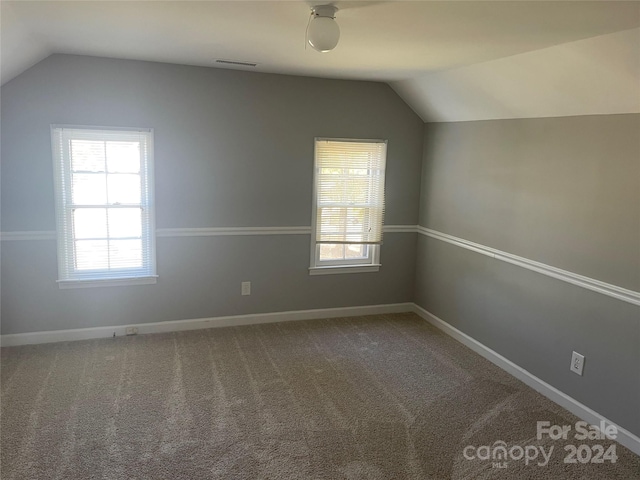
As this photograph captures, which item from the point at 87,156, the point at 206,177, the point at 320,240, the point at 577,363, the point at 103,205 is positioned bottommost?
the point at 577,363

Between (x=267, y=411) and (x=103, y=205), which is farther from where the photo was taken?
(x=103, y=205)

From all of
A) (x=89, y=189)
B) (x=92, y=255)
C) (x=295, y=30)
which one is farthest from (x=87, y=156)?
(x=295, y=30)

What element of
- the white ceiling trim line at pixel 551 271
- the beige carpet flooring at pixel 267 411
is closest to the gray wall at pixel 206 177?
the beige carpet flooring at pixel 267 411

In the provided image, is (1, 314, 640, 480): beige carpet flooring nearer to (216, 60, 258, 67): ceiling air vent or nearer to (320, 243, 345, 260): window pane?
(320, 243, 345, 260): window pane

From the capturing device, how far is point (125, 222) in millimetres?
3855

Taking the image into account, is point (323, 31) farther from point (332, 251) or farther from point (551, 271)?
point (332, 251)

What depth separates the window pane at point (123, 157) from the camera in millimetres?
3734

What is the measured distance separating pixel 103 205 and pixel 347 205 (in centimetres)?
215

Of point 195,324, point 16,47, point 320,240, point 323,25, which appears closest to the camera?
point 323,25

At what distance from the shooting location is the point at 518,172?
3.48 m

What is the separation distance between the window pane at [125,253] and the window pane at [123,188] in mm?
347

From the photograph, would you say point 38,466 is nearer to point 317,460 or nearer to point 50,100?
point 317,460

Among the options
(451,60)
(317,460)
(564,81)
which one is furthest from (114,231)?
(564,81)

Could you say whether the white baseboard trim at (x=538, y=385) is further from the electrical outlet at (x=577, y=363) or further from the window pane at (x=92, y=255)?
the window pane at (x=92, y=255)
